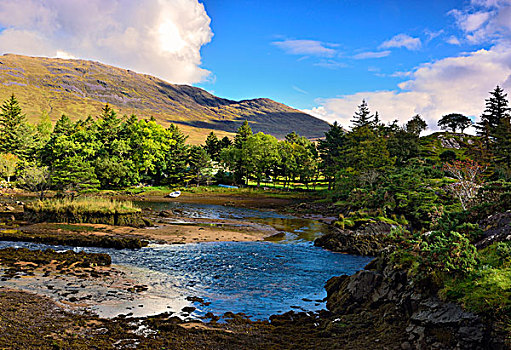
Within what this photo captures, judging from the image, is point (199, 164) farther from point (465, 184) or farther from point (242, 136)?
point (465, 184)

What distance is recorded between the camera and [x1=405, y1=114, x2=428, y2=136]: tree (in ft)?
213

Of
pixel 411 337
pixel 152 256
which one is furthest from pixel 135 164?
pixel 411 337

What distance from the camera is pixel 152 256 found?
719 inches

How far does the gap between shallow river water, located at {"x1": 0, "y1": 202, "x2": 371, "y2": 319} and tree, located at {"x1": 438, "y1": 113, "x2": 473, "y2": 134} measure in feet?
Result: 224

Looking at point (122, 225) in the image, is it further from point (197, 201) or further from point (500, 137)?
point (500, 137)

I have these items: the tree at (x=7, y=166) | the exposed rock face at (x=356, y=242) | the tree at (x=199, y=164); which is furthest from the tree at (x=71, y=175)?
the exposed rock face at (x=356, y=242)

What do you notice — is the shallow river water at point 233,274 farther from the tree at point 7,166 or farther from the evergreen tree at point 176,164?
the evergreen tree at point 176,164

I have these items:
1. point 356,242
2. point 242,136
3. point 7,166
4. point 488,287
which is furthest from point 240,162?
point 488,287

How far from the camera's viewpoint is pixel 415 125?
2584 inches

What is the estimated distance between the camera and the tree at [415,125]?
6506 centimetres

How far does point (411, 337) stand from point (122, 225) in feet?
82.6

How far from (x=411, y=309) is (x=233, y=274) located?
917cm

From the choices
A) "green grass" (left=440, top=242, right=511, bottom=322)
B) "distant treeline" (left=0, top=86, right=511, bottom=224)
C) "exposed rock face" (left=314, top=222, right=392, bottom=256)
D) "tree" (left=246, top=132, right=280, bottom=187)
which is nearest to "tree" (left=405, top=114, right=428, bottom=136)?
"distant treeline" (left=0, top=86, right=511, bottom=224)

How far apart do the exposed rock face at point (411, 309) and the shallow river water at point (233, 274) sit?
1.41 m
